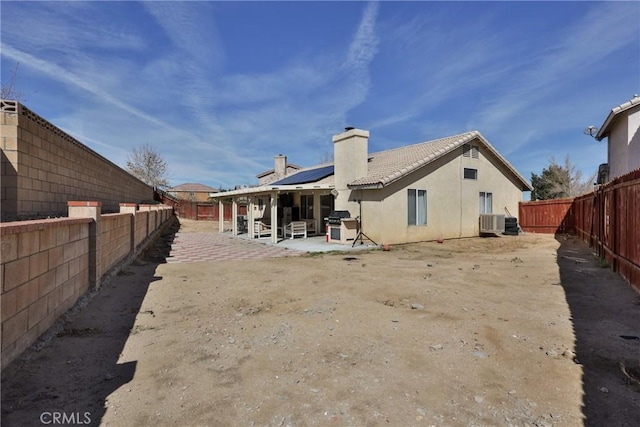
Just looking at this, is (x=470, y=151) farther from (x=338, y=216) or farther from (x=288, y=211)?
(x=288, y=211)

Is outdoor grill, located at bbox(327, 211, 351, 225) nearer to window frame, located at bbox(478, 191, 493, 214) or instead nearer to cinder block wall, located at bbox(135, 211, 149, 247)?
cinder block wall, located at bbox(135, 211, 149, 247)

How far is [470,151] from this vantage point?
57.5ft

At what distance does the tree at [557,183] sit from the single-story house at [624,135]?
2597 centimetres

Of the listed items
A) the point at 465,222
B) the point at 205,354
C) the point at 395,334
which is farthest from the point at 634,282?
the point at 465,222

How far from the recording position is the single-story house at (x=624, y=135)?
44.7 ft

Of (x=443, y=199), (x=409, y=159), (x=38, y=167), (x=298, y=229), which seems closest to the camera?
(x=38, y=167)

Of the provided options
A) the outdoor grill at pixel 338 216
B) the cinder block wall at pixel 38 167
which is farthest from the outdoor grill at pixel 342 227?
the cinder block wall at pixel 38 167

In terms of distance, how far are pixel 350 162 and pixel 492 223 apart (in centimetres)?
806

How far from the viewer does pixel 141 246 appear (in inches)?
425

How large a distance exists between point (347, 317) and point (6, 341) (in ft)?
11.9

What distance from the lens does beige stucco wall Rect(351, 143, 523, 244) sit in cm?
1412

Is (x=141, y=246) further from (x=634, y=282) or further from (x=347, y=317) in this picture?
(x=634, y=282)

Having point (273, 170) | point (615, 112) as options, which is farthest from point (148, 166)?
point (615, 112)

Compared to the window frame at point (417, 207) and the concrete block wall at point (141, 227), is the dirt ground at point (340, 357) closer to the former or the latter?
the concrete block wall at point (141, 227)
